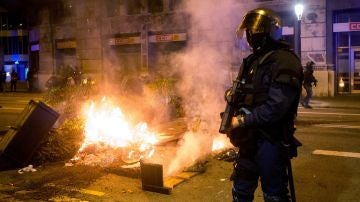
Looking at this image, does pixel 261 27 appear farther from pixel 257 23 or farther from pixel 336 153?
pixel 336 153

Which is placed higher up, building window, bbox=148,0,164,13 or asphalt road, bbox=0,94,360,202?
building window, bbox=148,0,164,13

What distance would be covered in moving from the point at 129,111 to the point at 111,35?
17976 millimetres

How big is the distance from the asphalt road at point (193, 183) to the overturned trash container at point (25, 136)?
0.77 feet

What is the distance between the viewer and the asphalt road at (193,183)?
521 centimetres

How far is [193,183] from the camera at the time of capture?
18.6 feet

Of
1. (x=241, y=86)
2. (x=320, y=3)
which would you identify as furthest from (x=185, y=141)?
(x=320, y=3)

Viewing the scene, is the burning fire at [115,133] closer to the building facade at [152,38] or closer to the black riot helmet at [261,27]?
the building facade at [152,38]

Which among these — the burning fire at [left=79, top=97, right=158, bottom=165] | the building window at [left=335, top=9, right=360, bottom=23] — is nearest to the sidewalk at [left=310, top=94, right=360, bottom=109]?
the building window at [left=335, top=9, right=360, bottom=23]

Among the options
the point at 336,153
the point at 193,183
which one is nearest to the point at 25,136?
the point at 193,183

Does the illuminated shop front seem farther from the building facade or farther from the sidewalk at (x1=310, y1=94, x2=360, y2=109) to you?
the sidewalk at (x1=310, y1=94, x2=360, y2=109)

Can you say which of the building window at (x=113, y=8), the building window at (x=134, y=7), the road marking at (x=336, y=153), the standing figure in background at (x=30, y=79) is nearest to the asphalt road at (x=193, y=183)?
the road marking at (x=336, y=153)

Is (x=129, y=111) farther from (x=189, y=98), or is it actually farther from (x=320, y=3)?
(x=320, y=3)

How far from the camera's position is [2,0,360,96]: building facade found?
18.8 meters

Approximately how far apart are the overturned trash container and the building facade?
481cm
